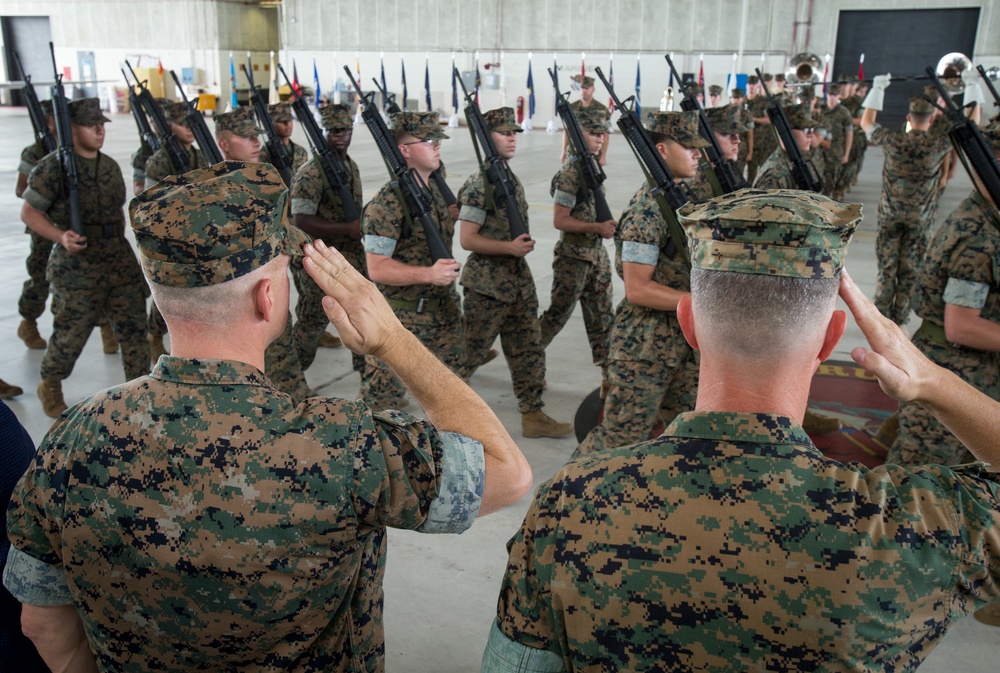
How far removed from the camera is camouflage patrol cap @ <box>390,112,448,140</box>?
13.5 feet

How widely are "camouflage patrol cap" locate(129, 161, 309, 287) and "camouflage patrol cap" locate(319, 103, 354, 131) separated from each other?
401 cm

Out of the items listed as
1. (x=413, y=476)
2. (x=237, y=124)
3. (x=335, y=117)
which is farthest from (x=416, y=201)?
(x=413, y=476)

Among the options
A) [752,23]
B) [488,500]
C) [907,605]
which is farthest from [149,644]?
[752,23]

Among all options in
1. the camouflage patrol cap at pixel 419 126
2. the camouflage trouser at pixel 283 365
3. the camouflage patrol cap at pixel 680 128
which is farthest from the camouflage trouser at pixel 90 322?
the camouflage patrol cap at pixel 680 128

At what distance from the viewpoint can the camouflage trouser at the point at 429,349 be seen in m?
→ 4.16

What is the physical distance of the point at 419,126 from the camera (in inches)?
162

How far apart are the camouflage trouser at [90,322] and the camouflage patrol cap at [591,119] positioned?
3.04m

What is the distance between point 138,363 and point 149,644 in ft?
12.2

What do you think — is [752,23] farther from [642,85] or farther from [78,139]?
[78,139]

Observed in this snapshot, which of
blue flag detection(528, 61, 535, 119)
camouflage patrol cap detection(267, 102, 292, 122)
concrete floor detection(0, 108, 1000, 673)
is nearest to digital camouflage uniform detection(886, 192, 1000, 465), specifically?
concrete floor detection(0, 108, 1000, 673)

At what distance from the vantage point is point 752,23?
2286 centimetres

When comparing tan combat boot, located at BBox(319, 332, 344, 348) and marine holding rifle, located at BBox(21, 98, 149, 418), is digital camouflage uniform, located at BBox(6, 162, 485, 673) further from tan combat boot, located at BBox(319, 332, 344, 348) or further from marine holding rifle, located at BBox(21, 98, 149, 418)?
tan combat boot, located at BBox(319, 332, 344, 348)

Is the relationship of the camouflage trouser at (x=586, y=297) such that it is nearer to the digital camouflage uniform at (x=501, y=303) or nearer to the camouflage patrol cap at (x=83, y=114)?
the digital camouflage uniform at (x=501, y=303)

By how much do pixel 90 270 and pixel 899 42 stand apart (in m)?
22.6
